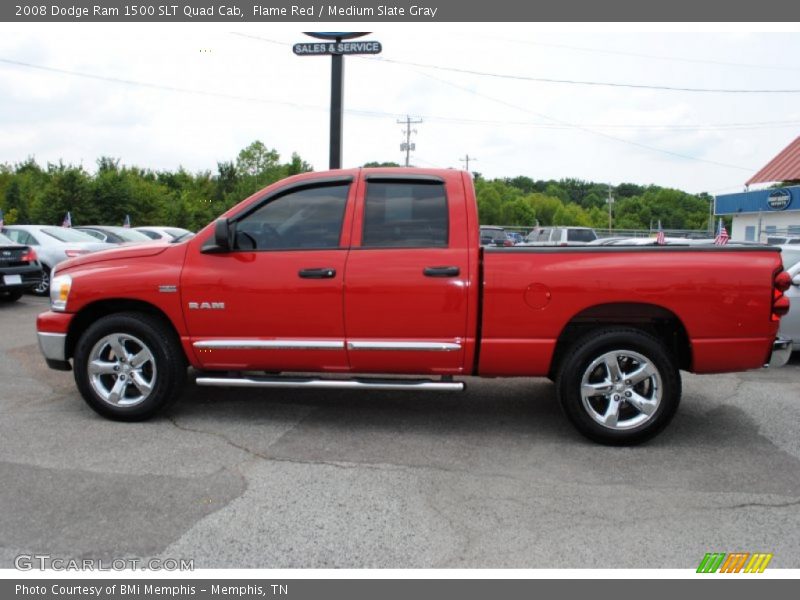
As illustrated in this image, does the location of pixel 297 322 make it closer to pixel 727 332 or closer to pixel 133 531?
pixel 133 531

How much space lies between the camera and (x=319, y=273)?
184 inches

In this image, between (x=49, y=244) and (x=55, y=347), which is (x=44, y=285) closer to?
(x=49, y=244)

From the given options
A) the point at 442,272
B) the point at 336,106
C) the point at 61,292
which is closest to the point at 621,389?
the point at 442,272

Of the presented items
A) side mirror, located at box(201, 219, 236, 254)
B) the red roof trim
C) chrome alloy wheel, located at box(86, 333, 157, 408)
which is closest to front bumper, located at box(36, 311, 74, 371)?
chrome alloy wheel, located at box(86, 333, 157, 408)

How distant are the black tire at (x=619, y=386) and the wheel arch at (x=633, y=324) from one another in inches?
5.0

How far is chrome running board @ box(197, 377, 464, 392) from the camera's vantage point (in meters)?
4.59

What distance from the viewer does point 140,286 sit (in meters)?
4.90

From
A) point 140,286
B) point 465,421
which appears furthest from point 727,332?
point 140,286

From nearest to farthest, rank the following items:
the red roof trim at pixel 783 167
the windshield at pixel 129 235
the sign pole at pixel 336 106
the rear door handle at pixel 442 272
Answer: the rear door handle at pixel 442 272 → the sign pole at pixel 336 106 → the windshield at pixel 129 235 → the red roof trim at pixel 783 167

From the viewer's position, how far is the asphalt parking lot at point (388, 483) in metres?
3.21

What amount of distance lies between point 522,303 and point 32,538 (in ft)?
10.5

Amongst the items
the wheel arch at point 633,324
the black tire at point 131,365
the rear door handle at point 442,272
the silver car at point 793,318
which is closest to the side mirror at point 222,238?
the black tire at point 131,365

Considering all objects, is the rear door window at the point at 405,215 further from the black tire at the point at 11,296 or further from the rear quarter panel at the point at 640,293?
the black tire at the point at 11,296

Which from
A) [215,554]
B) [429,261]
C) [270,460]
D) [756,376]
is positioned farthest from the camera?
[756,376]
